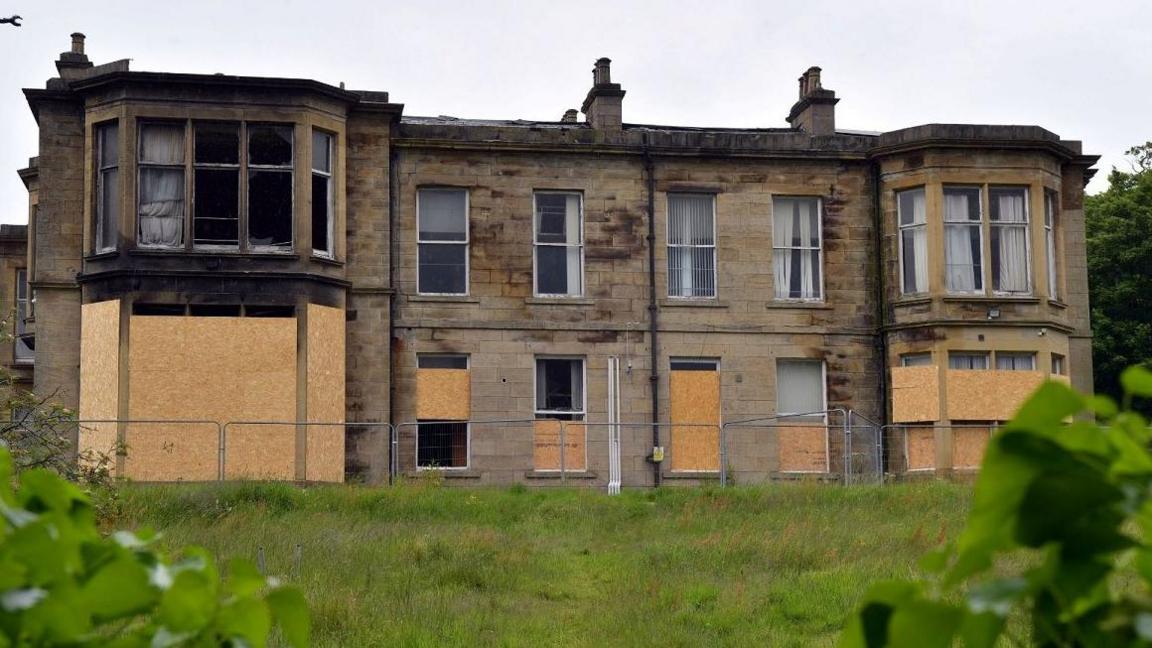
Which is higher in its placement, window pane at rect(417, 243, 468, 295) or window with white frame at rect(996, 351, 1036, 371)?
window pane at rect(417, 243, 468, 295)

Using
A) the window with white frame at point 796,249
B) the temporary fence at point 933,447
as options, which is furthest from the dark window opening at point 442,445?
the temporary fence at point 933,447

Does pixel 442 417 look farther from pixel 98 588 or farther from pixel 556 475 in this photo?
pixel 98 588

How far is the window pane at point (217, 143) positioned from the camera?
26906mm

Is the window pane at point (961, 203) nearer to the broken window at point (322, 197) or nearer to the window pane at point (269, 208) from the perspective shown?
the broken window at point (322, 197)

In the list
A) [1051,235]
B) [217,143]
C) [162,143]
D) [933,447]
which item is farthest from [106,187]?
[1051,235]

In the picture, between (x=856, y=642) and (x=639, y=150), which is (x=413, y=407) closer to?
(x=639, y=150)

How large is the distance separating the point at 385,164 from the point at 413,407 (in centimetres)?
476

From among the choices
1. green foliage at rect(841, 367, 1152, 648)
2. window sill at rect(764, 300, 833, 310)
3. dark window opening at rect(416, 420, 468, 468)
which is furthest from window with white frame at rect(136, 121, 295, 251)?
green foliage at rect(841, 367, 1152, 648)

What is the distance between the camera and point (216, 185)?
2684 centimetres

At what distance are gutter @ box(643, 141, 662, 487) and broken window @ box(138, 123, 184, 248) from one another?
30.1 feet

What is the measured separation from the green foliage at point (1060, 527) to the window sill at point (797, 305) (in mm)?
28299

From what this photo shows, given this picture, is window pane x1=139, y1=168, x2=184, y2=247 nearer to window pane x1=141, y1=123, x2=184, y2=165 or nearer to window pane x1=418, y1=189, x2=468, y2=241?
window pane x1=141, y1=123, x2=184, y2=165

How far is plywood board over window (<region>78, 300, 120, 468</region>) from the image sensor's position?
26281 millimetres

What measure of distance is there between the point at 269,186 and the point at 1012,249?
578 inches
